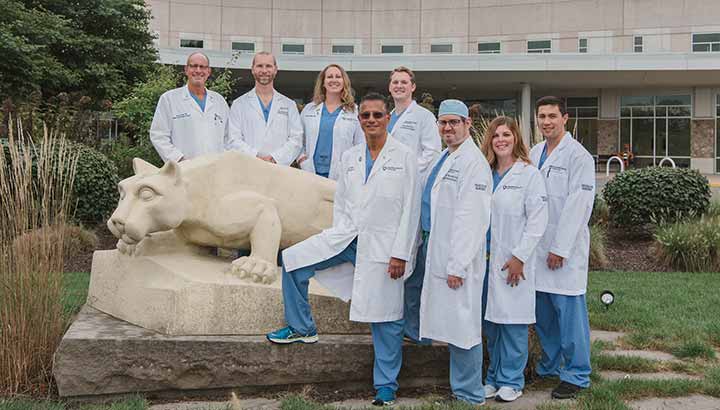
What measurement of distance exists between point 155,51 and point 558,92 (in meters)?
18.3

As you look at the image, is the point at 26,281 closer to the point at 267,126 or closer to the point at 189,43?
the point at 267,126

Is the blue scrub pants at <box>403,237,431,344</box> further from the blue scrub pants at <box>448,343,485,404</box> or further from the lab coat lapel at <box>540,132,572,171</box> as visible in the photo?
the lab coat lapel at <box>540,132,572,171</box>

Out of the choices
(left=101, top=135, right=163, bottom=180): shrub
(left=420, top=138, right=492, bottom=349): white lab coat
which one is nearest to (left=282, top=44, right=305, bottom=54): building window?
(left=101, top=135, right=163, bottom=180): shrub

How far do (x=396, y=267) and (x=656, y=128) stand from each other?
94.2 feet

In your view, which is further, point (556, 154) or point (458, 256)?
point (556, 154)

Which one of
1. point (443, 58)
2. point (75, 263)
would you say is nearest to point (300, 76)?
point (443, 58)

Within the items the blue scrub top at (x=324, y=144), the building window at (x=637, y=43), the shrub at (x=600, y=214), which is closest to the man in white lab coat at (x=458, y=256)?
the blue scrub top at (x=324, y=144)

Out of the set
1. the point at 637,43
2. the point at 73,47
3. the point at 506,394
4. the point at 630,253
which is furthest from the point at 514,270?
the point at 637,43

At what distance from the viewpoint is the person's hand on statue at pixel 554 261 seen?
4.63 meters

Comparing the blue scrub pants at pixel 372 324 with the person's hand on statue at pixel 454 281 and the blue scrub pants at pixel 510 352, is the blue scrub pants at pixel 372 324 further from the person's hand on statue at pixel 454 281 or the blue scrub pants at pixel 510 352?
the blue scrub pants at pixel 510 352

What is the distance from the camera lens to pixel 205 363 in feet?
15.1

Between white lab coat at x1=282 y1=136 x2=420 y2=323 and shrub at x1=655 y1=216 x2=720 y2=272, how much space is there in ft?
23.4

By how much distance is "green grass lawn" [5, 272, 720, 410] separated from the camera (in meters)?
4.44

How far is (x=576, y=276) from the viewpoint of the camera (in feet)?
15.3
